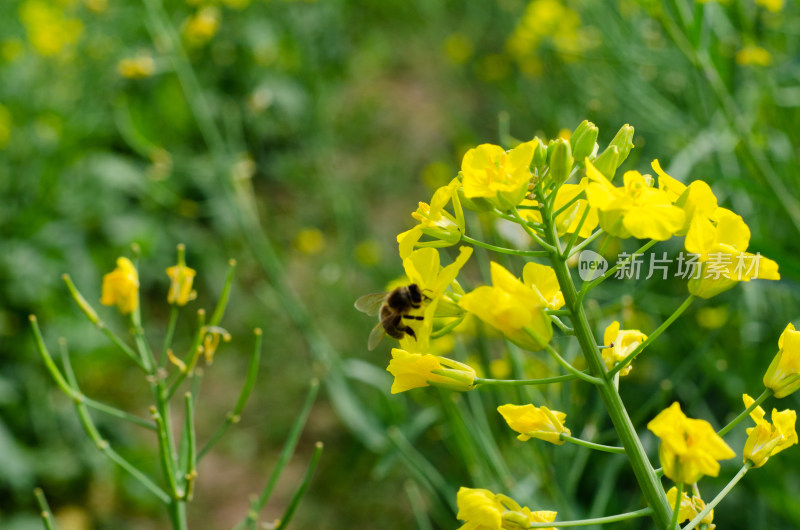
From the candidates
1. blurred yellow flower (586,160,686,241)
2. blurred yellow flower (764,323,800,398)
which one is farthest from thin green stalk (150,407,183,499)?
blurred yellow flower (764,323,800,398)

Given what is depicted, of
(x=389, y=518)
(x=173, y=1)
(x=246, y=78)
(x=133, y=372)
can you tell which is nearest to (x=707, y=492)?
(x=389, y=518)

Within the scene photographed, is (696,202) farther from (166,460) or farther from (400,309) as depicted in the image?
(166,460)

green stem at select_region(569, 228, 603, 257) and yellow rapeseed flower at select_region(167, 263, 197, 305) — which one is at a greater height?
yellow rapeseed flower at select_region(167, 263, 197, 305)

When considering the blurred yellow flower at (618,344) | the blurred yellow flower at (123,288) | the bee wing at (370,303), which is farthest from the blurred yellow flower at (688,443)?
the blurred yellow flower at (123,288)

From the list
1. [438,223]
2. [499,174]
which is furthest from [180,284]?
[499,174]

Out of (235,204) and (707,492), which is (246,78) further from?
(707,492)

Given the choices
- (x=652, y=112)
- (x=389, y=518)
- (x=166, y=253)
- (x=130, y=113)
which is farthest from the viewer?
(x=130, y=113)

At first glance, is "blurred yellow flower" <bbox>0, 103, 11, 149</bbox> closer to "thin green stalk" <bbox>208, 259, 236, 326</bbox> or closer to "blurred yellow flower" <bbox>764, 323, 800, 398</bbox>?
"thin green stalk" <bbox>208, 259, 236, 326</bbox>
